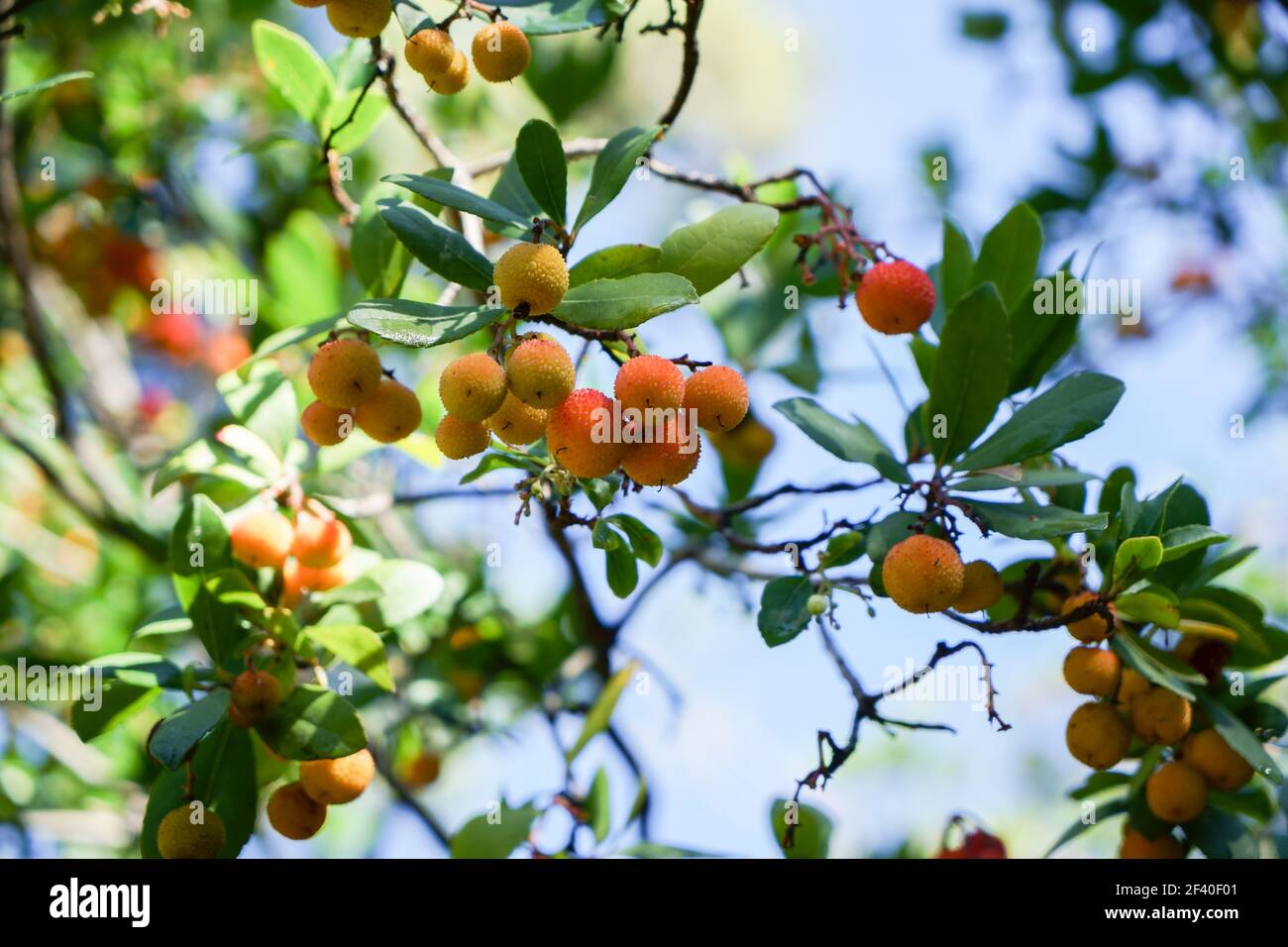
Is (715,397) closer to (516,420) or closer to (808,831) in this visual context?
(516,420)

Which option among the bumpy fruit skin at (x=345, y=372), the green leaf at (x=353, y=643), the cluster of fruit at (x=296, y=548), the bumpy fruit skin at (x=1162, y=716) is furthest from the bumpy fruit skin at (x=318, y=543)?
the bumpy fruit skin at (x=1162, y=716)

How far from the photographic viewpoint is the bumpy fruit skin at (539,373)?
106 centimetres

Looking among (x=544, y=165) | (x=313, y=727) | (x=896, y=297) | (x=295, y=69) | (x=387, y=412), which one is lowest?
(x=313, y=727)

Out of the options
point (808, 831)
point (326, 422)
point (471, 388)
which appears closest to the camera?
point (471, 388)

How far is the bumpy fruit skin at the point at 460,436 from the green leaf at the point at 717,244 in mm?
287

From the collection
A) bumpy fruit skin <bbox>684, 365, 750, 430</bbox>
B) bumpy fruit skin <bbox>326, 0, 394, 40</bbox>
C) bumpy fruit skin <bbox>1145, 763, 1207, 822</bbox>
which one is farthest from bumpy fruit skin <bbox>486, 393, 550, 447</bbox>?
bumpy fruit skin <bbox>1145, 763, 1207, 822</bbox>

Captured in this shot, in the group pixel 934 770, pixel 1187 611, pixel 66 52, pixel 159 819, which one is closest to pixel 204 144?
pixel 66 52

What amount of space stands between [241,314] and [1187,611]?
64.6 inches

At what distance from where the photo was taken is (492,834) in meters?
1.58

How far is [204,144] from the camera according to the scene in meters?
2.72

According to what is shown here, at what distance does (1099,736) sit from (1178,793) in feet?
0.46

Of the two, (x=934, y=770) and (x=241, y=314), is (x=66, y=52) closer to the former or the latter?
(x=241, y=314)

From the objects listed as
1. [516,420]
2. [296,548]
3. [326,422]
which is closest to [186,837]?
[296,548]

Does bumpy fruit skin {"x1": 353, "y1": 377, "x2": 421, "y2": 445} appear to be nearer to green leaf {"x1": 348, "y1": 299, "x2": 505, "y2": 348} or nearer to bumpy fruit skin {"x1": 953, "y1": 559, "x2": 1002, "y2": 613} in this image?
green leaf {"x1": 348, "y1": 299, "x2": 505, "y2": 348}
